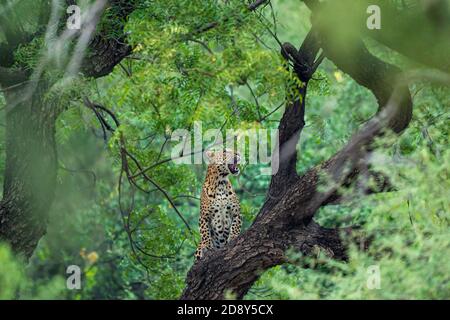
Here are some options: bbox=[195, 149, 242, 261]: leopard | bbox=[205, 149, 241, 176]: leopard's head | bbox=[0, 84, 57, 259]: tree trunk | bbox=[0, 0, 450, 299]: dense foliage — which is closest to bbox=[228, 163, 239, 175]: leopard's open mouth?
bbox=[205, 149, 241, 176]: leopard's head

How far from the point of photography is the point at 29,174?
998 cm

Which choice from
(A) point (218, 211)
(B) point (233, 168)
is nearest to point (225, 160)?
(B) point (233, 168)

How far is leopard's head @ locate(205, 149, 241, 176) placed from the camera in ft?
35.8

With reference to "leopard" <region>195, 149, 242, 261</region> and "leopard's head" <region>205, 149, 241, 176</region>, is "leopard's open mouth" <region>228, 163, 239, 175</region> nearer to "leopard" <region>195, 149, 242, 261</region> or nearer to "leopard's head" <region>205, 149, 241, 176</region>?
"leopard's head" <region>205, 149, 241, 176</region>

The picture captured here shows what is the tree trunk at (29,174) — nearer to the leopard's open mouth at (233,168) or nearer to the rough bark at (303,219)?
the rough bark at (303,219)

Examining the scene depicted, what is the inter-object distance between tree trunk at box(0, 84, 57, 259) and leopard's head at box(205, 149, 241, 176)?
1.87m

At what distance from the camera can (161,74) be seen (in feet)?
29.1

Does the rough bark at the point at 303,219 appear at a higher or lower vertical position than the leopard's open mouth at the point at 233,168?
lower

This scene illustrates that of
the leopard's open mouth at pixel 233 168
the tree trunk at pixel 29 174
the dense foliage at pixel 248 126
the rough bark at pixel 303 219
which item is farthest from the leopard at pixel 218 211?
the tree trunk at pixel 29 174

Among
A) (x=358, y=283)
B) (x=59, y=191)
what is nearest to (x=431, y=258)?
(x=358, y=283)

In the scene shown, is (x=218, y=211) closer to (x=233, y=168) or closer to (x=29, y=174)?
(x=233, y=168)

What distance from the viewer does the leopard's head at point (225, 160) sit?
1092cm

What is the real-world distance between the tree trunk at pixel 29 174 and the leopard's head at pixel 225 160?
187 centimetres
